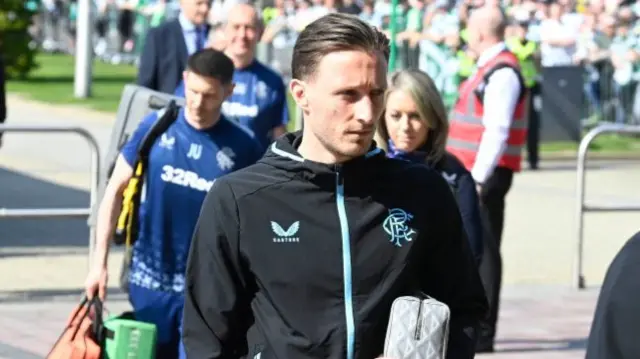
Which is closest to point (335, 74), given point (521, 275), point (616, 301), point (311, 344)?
point (311, 344)

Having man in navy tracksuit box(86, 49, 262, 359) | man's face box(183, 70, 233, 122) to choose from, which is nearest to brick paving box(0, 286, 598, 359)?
man in navy tracksuit box(86, 49, 262, 359)

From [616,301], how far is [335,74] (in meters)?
1.09

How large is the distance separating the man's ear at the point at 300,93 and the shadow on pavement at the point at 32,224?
763 cm

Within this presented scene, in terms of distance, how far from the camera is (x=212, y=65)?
20.8 feet

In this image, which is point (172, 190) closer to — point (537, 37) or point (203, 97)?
point (203, 97)

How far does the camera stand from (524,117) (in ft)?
29.7

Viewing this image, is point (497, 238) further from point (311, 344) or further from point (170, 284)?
point (311, 344)

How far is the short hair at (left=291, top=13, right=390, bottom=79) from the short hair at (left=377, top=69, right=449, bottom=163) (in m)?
2.95

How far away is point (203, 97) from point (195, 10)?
3.40 m

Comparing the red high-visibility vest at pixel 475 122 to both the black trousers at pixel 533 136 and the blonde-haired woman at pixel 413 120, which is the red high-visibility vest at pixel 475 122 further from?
the black trousers at pixel 533 136

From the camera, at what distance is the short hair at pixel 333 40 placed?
3492mm

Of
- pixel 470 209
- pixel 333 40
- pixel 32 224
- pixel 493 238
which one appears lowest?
pixel 32 224

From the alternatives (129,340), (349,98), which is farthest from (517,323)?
(349,98)

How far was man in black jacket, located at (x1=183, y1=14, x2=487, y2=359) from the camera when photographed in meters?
3.48
